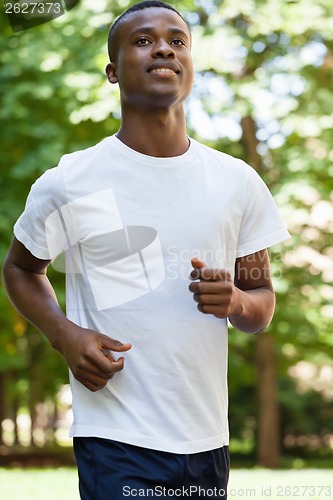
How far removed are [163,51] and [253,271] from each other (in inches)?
26.4

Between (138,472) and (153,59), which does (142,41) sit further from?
(138,472)

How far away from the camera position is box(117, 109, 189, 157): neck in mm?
2336

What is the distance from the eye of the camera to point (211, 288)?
1.94 m

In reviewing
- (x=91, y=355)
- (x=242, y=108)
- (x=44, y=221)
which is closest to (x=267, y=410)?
(x=242, y=108)

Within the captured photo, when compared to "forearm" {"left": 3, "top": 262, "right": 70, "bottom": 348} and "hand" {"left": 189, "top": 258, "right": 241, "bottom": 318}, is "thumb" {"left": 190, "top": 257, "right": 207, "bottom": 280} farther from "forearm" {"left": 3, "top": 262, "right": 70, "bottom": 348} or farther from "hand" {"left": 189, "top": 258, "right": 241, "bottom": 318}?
"forearm" {"left": 3, "top": 262, "right": 70, "bottom": 348}

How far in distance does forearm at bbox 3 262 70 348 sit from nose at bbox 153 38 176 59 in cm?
71

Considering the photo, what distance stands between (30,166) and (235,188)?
9770mm

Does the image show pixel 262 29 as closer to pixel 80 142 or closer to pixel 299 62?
pixel 299 62

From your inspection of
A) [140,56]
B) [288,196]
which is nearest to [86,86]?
[288,196]

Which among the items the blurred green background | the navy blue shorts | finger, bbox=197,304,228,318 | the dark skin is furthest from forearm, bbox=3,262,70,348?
the blurred green background

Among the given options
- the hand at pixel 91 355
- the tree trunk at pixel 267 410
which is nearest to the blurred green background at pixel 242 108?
the tree trunk at pixel 267 410

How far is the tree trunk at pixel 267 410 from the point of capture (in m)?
15.9

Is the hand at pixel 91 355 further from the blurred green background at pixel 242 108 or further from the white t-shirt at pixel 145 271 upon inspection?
the blurred green background at pixel 242 108

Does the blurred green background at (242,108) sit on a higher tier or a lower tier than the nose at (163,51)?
lower
